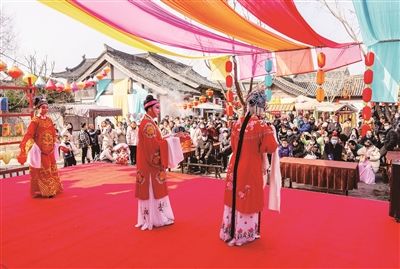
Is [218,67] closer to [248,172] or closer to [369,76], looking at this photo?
[369,76]

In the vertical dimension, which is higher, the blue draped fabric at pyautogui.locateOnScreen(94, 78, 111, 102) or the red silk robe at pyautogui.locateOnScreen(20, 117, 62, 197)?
the blue draped fabric at pyautogui.locateOnScreen(94, 78, 111, 102)

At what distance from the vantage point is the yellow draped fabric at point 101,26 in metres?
4.17

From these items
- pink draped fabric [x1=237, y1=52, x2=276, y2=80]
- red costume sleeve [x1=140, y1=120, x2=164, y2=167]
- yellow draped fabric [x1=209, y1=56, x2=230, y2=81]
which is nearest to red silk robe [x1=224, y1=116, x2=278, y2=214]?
red costume sleeve [x1=140, y1=120, x2=164, y2=167]

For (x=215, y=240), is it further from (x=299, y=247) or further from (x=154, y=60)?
(x=154, y=60)

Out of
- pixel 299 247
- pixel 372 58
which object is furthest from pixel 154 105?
pixel 372 58

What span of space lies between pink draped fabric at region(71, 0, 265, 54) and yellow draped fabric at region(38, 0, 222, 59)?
17 cm

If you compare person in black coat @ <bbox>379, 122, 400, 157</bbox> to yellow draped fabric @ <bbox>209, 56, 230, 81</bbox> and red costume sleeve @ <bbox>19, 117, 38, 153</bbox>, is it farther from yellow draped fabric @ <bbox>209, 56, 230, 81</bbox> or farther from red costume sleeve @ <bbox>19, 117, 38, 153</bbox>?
red costume sleeve @ <bbox>19, 117, 38, 153</bbox>

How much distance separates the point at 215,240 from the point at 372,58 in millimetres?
3995

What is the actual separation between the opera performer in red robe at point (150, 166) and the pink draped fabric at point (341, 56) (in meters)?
4.51

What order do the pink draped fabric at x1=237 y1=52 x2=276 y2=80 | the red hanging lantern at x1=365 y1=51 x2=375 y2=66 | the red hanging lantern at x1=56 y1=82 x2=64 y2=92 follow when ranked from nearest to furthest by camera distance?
the red hanging lantern at x1=365 y1=51 x2=375 y2=66
the pink draped fabric at x1=237 y1=52 x2=276 y2=80
the red hanging lantern at x1=56 y1=82 x2=64 y2=92

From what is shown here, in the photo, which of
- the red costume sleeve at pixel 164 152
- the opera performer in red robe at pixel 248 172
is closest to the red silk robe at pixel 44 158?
the red costume sleeve at pixel 164 152

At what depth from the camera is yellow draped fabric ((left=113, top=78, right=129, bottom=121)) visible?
57.0 feet

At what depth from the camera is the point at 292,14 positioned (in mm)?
4344

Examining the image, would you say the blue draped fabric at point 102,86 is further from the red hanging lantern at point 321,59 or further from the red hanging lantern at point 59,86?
the red hanging lantern at point 321,59
